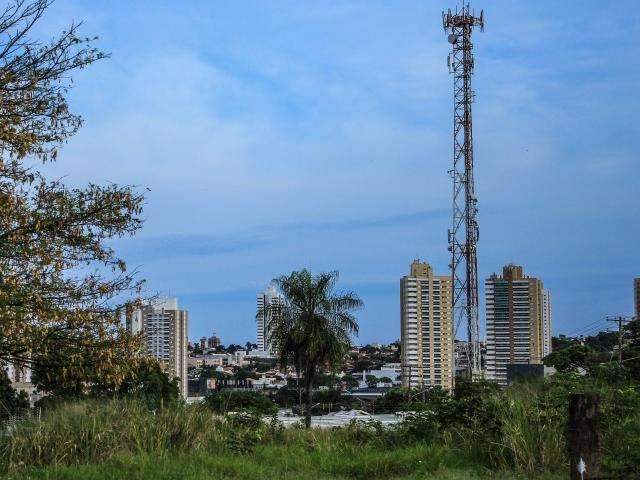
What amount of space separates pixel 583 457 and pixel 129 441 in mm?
6439

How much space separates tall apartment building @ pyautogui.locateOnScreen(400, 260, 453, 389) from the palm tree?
2435 centimetres

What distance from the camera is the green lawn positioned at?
10.1m

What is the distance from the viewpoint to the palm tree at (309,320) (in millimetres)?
32469

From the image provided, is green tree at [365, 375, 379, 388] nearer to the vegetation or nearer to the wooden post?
the vegetation

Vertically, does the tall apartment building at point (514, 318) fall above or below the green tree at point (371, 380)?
above

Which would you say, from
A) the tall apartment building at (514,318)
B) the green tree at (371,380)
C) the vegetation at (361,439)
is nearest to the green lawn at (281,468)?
the vegetation at (361,439)

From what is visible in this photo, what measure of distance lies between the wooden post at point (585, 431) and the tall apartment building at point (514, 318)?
4699 cm

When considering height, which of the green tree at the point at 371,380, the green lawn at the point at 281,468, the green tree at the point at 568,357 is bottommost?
the green tree at the point at 371,380

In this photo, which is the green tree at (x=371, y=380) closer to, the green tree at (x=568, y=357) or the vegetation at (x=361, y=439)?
the green tree at (x=568, y=357)

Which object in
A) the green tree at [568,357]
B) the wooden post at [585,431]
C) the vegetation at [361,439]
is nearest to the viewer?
the wooden post at [585,431]

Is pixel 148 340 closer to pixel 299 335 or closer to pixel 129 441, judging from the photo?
pixel 129 441

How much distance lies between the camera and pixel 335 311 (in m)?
32.8

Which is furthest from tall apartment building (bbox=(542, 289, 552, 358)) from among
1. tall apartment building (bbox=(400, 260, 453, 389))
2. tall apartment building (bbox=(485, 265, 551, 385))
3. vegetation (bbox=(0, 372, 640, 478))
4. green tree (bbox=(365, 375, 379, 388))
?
vegetation (bbox=(0, 372, 640, 478))

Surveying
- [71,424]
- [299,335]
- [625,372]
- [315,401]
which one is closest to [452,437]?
[625,372]
